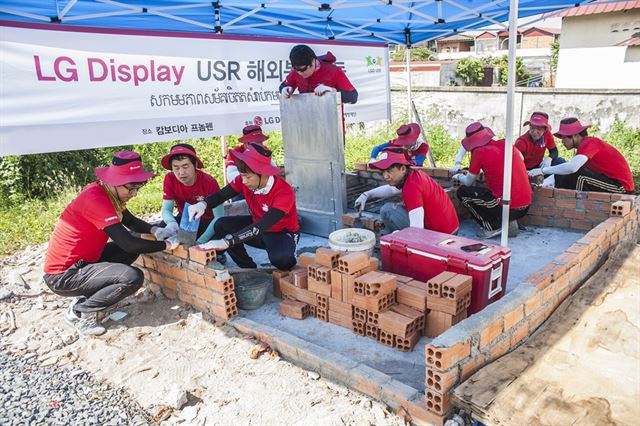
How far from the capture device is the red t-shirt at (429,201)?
3807mm

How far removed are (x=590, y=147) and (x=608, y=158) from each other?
26 cm

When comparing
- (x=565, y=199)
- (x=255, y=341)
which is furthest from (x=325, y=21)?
(x=255, y=341)

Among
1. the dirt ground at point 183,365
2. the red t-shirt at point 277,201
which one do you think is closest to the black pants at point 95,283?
the dirt ground at point 183,365

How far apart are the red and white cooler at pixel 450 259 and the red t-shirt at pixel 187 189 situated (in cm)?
182

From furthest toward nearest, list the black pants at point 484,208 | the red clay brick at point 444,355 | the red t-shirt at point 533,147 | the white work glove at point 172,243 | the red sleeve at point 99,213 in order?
the red t-shirt at point 533,147, the black pants at point 484,208, the white work glove at point 172,243, the red sleeve at point 99,213, the red clay brick at point 444,355

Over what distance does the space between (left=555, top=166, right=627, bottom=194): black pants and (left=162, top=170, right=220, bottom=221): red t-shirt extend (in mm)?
3799

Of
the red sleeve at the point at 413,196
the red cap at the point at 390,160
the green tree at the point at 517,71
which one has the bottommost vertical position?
the red sleeve at the point at 413,196

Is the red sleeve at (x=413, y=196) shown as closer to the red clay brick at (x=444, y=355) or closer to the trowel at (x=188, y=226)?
the red clay brick at (x=444, y=355)

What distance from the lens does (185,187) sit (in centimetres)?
449

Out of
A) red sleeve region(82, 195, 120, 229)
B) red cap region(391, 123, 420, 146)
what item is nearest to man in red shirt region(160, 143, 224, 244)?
red sleeve region(82, 195, 120, 229)

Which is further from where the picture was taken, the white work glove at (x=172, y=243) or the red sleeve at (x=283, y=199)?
the red sleeve at (x=283, y=199)

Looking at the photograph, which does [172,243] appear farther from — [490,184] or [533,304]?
[490,184]

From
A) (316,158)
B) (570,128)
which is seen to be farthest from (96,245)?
(570,128)

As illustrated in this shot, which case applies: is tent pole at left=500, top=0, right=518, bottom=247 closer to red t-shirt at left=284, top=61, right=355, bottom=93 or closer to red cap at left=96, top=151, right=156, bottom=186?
red t-shirt at left=284, top=61, right=355, bottom=93
